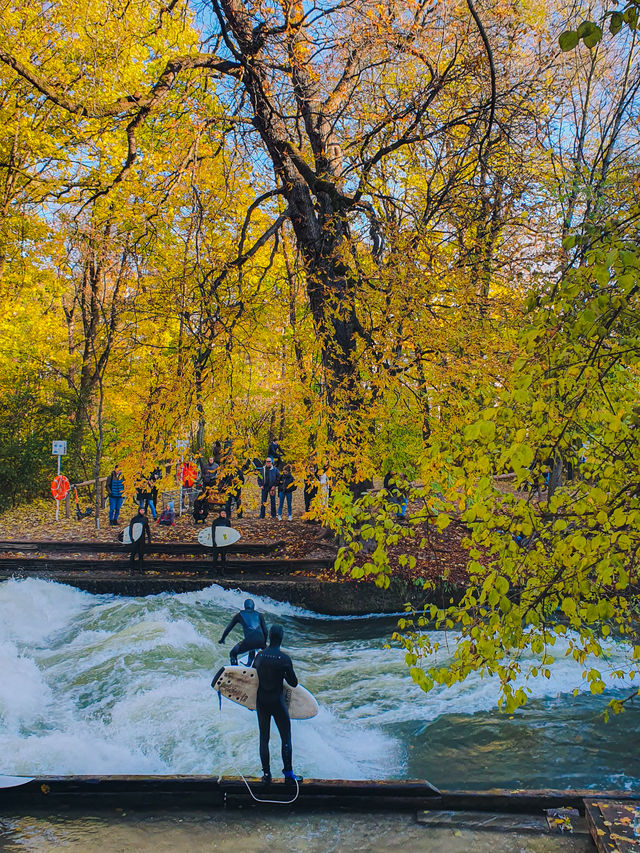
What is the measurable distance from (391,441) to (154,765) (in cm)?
895

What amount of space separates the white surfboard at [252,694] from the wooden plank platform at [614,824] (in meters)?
2.81

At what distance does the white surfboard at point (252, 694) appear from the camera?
7207 mm

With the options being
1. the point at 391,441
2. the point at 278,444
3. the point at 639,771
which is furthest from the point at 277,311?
the point at 639,771

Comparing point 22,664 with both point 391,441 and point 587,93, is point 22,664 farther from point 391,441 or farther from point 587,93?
point 587,93

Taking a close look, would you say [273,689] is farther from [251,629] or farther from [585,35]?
[585,35]

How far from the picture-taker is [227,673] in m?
7.37

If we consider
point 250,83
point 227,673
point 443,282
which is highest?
point 250,83

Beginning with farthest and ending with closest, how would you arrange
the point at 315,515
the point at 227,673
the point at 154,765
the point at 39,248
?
1. the point at 39,248
2. the point at 315,515
3. the point at 154,765
4. the point at 227,673

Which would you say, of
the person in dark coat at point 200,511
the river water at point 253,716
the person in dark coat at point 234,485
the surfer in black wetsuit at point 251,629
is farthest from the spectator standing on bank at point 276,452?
the surfer in black wetsuit at point 251,629

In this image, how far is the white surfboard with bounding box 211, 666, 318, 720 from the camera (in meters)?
7.21

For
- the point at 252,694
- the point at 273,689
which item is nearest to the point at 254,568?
the point at 252,694

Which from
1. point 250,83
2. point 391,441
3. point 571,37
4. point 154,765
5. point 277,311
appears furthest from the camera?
point 391,441

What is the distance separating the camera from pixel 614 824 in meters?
5.78

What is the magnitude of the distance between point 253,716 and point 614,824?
17.5 feet
